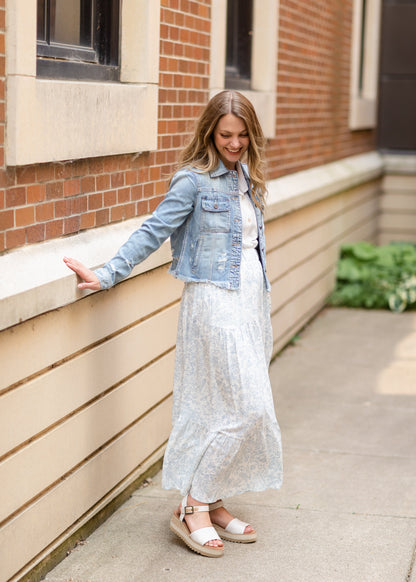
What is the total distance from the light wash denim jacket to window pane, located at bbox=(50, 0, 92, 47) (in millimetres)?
783

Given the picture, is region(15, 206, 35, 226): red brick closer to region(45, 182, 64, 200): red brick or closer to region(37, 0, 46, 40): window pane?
region(45, 182, 64, 200): red brick

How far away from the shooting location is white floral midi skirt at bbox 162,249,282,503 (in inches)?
149

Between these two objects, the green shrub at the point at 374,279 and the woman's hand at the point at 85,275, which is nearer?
the woman's hand at the point at 85,275

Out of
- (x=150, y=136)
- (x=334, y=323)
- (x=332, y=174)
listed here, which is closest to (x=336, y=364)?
(x=334, y=323)

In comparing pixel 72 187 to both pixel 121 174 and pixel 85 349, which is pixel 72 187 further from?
pixel 85 349

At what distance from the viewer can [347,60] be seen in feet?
33.9

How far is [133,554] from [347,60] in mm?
7566

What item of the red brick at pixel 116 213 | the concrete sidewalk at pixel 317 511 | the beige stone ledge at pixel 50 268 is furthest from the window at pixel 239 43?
the red brick at pixel 116 213

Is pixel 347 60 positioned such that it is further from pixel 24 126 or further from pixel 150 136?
pixel 24 126

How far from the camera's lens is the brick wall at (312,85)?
7.52 metres

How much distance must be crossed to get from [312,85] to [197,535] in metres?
5.59

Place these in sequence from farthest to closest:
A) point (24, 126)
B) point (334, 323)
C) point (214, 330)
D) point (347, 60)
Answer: point (347, 60) → point (334, 323) → point (214, 330) → point (24, 126)

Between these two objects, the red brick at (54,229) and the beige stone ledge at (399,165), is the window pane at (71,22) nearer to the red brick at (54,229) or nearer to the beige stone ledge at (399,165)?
the red brick at (54,229)

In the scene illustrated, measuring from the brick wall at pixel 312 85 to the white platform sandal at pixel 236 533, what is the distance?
3.63 meters
